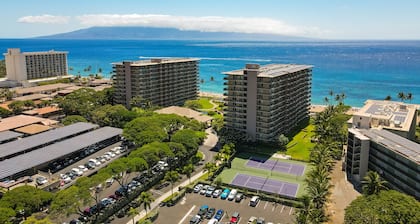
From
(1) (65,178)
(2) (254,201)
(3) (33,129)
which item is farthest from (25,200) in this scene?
(3) (33,129)

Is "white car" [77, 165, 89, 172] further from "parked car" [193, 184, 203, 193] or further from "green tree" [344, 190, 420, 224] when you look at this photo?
"green tree" [344, 190, 420, 224]

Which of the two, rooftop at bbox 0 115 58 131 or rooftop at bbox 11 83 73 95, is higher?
rooftop at bbox 11 83 73 95

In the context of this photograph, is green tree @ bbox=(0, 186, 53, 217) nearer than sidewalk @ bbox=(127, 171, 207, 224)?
Yes

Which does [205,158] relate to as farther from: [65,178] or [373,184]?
[373,184]

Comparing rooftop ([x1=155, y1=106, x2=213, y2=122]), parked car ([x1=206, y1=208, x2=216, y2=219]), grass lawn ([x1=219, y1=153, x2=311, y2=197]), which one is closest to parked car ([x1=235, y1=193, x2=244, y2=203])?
parked car ([x1=206, y1=208, x2=216, y2=219])

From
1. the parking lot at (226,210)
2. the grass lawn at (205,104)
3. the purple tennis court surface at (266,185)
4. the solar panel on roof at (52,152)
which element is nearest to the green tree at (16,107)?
the solar panel on roof at (52,152)

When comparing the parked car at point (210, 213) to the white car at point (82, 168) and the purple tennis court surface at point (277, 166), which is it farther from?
the white car at point (82, 168)
